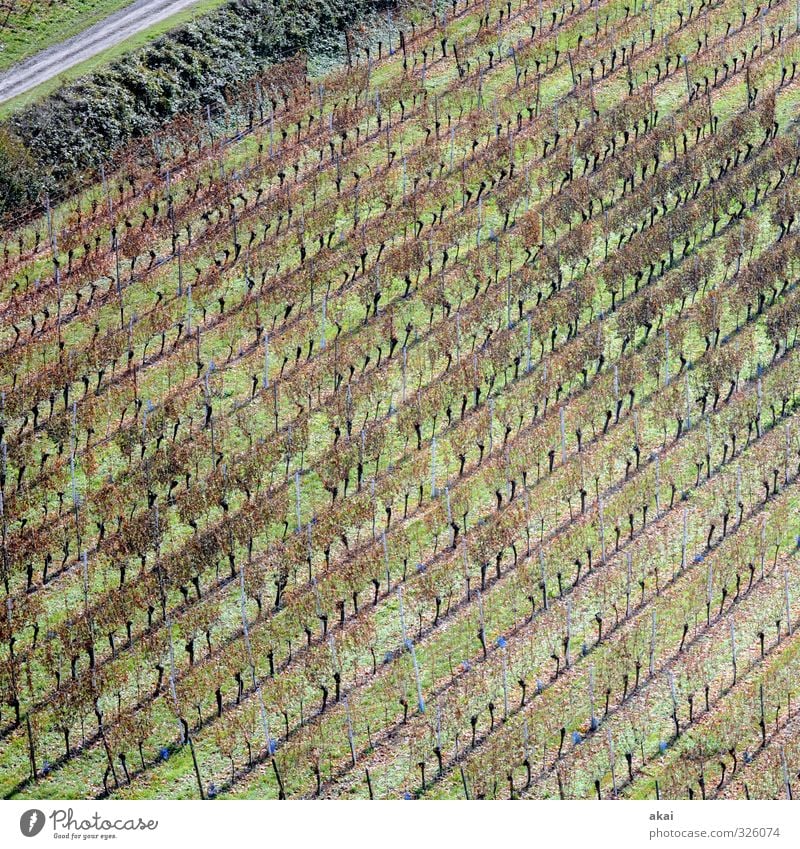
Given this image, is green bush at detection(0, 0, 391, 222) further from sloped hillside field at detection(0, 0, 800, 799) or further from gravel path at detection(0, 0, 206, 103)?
gravel path at detection(0, 0, 206, 103)

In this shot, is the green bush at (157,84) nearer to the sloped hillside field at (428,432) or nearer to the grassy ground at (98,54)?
the grassy ground at (98,54)

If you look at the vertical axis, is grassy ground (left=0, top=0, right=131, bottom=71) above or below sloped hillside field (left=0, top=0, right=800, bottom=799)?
above

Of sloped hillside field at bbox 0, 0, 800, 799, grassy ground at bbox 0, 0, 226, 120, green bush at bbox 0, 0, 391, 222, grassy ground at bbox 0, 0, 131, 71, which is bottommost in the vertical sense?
sloped hillside field at bbox 0, 0, 800, 799

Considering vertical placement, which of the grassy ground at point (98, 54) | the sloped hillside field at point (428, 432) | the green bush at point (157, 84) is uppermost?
the grassy ground at point (98, 54)

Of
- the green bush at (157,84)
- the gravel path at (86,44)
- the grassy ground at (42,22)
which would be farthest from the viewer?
the grassy ground at (42,22)

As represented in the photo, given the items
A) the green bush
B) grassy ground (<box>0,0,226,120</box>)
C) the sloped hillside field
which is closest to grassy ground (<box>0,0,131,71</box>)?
grassy ground (<box>0,0,226,120</box>)

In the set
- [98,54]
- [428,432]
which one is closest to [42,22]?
[98,54]

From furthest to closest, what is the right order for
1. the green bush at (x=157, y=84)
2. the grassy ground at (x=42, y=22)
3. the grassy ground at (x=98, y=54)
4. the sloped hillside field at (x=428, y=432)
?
the grassy ground at (x=42, y=22), the grassy ground at (x=98, y=54), the green bush at (x=157, y=84), the sloped hillside field at (x=428, y=432)

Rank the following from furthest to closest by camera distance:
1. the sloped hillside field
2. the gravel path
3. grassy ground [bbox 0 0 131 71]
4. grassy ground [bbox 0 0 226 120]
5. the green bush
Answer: grassy ground [bbox 0 0 131 71] < the gravel path < grassy ground [bbox 0 0 226 120] < the green bush < the sloped hillside field

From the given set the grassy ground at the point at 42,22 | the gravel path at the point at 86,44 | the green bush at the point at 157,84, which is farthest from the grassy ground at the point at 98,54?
the green bush at the point at 157,84
